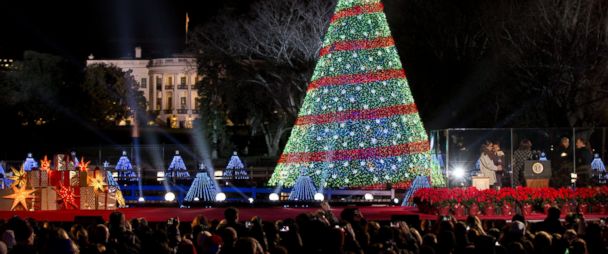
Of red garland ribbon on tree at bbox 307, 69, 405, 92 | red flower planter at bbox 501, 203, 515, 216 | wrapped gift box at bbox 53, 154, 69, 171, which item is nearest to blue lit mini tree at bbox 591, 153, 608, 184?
red garland ribbon on tree at bbox 307, 69, 405, 92

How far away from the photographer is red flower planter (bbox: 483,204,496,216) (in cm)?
2397

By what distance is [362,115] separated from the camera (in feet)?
104

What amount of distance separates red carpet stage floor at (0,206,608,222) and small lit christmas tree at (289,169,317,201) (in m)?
1.17

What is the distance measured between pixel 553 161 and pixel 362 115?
625 centimetres

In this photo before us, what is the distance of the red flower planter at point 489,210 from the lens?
2397cm

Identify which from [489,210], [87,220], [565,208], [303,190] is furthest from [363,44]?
[87,220]

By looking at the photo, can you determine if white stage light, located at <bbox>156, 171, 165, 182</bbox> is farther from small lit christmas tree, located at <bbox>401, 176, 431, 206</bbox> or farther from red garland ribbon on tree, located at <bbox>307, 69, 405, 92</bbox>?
small lit christmas tree, located at <bbox>401, 176, 431, 206</bbox>

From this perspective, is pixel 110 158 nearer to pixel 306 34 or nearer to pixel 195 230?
pixel 306 34

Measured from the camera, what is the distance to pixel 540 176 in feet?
92.2

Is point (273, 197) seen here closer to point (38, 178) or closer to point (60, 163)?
point (60, 163)

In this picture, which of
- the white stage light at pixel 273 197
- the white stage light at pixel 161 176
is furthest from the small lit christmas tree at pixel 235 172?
the white stage light at pixel 273 197

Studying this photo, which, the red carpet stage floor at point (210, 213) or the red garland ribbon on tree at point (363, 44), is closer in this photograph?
the red carpet stage floor at point (210, 213)

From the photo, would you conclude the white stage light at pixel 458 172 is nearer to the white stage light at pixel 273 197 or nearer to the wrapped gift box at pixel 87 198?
the white stage light at pixel 273 197

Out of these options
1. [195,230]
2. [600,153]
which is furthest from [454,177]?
[195,230]
